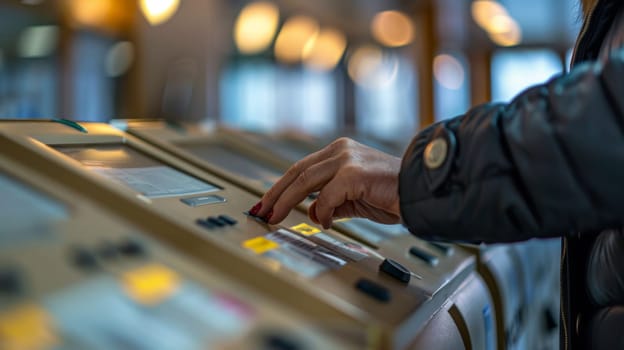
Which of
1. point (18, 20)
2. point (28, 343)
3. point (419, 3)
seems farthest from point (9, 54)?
point (419, 3)

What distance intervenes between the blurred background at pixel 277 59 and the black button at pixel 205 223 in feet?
1.89

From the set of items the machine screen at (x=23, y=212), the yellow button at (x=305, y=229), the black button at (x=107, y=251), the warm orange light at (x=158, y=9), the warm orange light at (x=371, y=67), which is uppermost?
the warm orange light at (x=158, y=9)

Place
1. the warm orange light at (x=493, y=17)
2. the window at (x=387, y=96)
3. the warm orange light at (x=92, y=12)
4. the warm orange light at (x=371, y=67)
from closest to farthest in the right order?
the warm orange light at (x=92, y=12) → the warm orange light at (x=493, y=17) → the warm orange light at (x=371, y=67) → the window at (x=387, y=96)

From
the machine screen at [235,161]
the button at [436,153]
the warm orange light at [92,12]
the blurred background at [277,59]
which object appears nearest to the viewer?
the button at [436,153]

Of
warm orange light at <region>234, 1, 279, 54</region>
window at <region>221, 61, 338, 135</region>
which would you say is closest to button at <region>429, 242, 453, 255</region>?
warm orange light at <region>234, 1, 279, 54</region>

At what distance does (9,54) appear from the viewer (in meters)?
3.56

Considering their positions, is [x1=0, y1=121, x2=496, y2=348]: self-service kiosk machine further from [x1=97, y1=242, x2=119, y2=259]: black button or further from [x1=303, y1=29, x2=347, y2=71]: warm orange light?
[x1=303, y1=29, x2=347, y2=71]: warm orange light

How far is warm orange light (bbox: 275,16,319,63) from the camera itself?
23.3ft

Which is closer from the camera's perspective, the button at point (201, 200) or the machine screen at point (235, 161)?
the button at point (201, 200)

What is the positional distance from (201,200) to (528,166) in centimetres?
55

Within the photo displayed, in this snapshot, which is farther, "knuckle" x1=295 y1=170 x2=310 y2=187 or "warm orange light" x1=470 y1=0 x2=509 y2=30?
"warm orange light" x1=470 y1=0 x2=509 y2=30

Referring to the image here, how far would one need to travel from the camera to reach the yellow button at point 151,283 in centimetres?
60

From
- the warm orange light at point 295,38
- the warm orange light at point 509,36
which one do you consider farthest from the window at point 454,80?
the warm orange light at point 295,38

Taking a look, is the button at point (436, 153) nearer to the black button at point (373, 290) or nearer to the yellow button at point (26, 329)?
the black button at point (373, 290)
